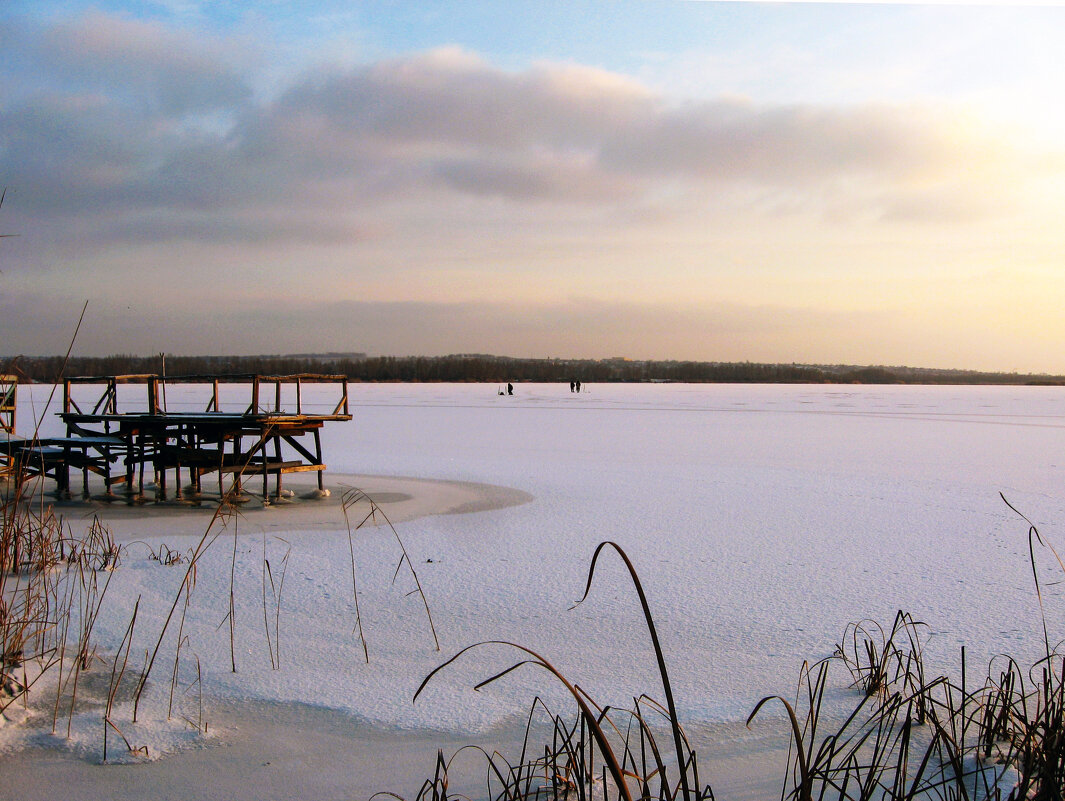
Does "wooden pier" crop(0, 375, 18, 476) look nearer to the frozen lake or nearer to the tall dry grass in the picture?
the frozen lake

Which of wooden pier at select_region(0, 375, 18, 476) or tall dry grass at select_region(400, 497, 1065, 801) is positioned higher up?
wooden pier at select_region(0, 375, 18, 476)

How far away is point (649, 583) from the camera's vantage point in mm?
5492

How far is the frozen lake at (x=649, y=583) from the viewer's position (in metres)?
3.83

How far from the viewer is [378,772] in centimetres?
298

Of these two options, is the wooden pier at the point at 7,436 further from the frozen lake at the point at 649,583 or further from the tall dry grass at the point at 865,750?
the tall dry grass at the point at 865,750

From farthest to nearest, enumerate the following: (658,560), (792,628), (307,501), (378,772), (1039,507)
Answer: (307,501), (1039,507), (658,560), (792,628), (378,772)

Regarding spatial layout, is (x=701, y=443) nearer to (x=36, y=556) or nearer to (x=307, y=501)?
(x=307, y=501)

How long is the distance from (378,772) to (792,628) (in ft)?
8.39

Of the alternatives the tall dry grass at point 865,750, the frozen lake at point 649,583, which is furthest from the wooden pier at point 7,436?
the tall dry grass at point 865,750

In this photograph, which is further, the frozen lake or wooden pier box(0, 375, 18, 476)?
wooden pier box(0, 375, 18, 476)

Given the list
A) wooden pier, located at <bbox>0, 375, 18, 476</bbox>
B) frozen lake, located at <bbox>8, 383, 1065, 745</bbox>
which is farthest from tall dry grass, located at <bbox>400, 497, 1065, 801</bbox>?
wooden pier, located at <bbox>0, 375, 18, 476</bbox>

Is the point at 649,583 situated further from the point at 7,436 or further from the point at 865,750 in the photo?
the point at 7,436

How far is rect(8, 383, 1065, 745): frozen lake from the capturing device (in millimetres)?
3828

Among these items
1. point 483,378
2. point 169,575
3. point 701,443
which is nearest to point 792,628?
point 169,575
